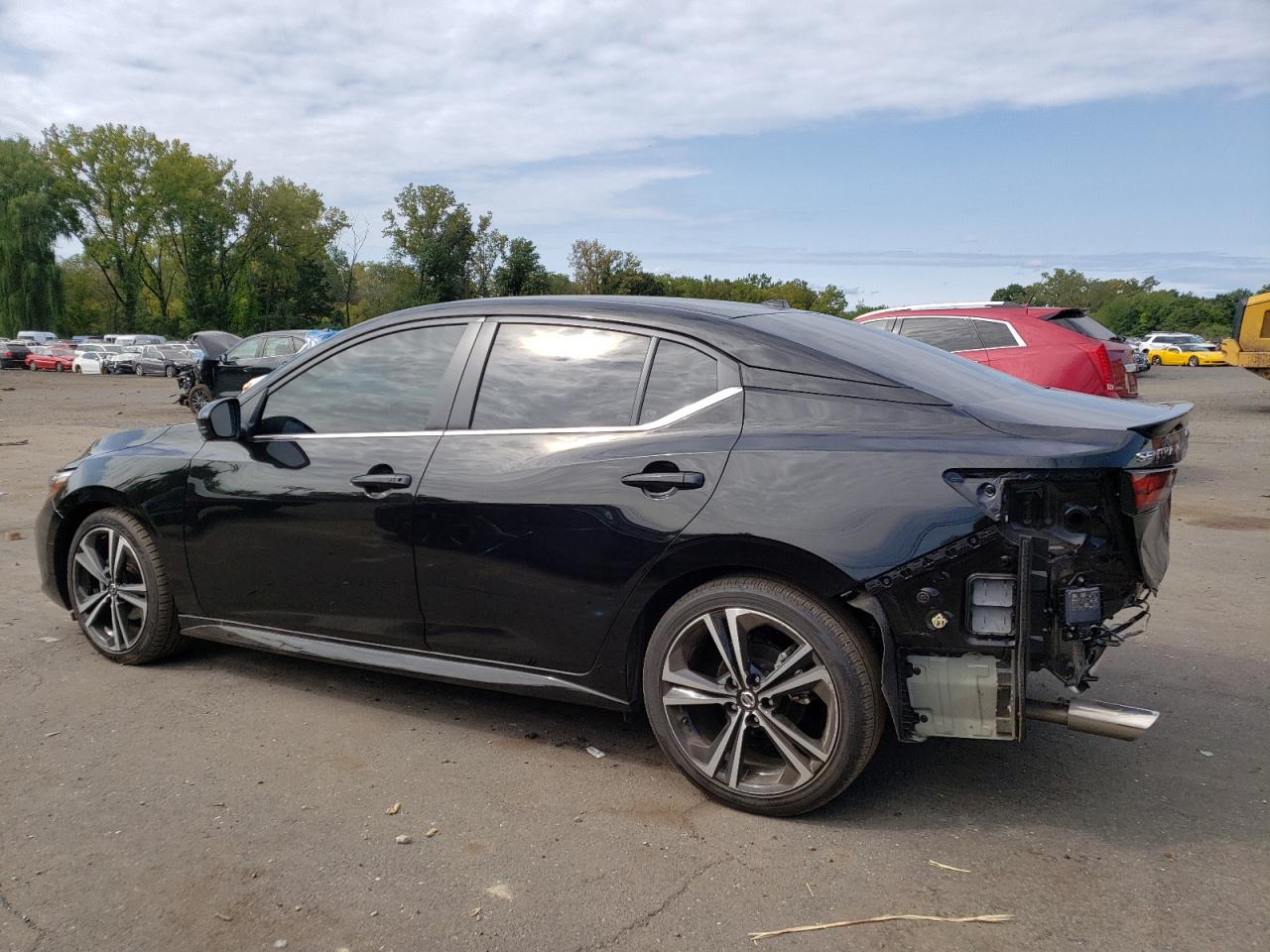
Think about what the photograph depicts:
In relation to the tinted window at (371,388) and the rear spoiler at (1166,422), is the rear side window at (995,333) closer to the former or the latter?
the rear spoiler at (1166,422)

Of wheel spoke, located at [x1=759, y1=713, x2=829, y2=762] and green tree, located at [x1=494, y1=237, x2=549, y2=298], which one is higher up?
green tree, located at [x1=494, y1=237, x2=549, y2=298]

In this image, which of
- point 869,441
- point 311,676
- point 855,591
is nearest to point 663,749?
point 855,591

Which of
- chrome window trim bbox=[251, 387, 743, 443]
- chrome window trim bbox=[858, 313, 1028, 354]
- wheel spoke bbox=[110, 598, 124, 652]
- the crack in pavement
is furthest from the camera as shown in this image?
chrome window trim bbox=[858, 313, 1028, 354]

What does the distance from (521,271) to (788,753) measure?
55.4 m

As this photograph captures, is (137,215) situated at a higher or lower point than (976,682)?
higher

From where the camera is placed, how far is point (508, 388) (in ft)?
12.7

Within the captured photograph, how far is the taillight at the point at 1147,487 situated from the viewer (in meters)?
3.03

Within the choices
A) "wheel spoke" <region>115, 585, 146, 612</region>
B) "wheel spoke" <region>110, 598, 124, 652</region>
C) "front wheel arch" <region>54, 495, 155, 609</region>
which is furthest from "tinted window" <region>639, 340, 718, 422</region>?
"wheel spoke" <region>110, 598, 124, 652</region>

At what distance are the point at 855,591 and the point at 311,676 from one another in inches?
106

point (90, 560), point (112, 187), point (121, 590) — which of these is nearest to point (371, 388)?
point (121, 590)

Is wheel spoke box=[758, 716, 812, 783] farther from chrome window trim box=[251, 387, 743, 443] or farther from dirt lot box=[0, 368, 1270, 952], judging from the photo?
chrome window trim box=[251, 387, 743, 443]

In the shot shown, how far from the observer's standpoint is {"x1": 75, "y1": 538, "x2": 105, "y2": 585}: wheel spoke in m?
4.78

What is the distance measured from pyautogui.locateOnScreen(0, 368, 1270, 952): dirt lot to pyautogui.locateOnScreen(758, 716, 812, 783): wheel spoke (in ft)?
0.61

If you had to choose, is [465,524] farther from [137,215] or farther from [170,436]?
[137,215]
